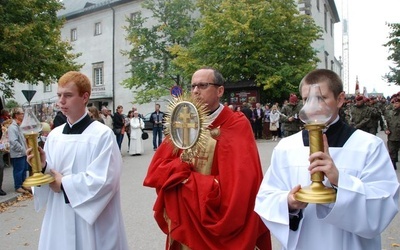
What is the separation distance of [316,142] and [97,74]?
38425 mm

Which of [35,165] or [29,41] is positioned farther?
[29,41]

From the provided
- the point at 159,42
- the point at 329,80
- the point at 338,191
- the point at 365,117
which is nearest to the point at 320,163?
the point at 338,191

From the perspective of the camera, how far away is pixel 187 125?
2.80 m

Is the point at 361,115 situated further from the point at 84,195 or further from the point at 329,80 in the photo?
the point at 84,195

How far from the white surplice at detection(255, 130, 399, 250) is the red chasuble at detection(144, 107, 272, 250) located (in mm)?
382

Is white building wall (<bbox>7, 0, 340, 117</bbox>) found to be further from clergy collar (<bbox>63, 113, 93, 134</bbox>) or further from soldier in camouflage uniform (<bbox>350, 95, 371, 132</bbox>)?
clergy collar (<bbox>63, 113, 93, 134</bbox>)

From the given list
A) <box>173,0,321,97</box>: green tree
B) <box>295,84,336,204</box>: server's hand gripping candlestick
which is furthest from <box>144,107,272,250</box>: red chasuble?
<box>173,0,321,97</box>: green tree

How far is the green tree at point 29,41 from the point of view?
13805 millimetres

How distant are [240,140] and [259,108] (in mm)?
16050

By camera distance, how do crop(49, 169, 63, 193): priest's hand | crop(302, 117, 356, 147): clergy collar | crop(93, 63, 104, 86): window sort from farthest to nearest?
1. crop(93, 63, 104, 86): window
2. crop(49, 169, 63, 193): priest's hand
3. crop(302, 117, 356, 147): clergy collar

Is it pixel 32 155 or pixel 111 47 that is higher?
pixel 111 47

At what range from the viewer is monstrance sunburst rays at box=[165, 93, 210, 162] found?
2.77 metres

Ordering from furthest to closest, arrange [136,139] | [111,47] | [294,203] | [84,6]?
[84,6]
[111,47]
[136,139]
[294,203]

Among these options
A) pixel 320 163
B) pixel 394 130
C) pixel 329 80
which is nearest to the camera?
pixel 320 163
